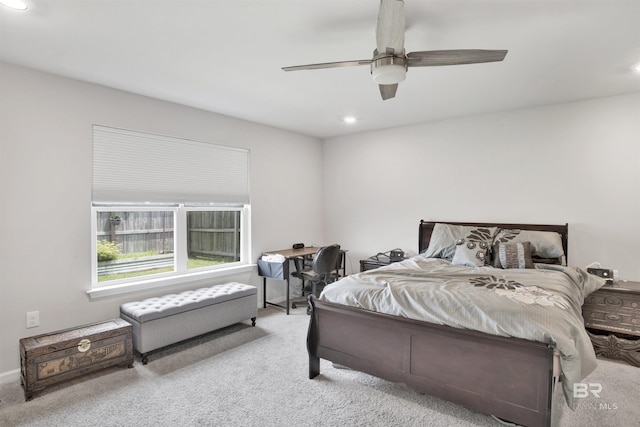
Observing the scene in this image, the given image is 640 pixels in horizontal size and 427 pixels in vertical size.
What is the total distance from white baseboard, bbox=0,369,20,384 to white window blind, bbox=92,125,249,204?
147 cm

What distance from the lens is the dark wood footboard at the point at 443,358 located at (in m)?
1.81

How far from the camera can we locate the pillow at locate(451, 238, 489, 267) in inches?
132

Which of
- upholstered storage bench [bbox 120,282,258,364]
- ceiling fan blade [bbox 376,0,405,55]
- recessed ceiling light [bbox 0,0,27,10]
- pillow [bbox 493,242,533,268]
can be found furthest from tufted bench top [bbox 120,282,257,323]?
ceiling fan blade [bbox 376,0,405,55]

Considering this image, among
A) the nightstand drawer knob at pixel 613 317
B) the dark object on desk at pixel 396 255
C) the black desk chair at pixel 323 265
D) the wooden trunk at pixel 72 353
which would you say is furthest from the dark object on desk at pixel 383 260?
the wooden trunk at pixel 72 353

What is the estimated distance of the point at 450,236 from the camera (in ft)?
12.8

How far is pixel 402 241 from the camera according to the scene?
478 centimetres

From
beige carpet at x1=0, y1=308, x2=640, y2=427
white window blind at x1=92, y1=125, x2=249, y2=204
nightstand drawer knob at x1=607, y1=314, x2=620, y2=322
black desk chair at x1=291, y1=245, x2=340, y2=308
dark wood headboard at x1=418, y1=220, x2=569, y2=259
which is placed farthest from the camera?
black desk chair at x1=291, y1=245, x2=340, y2=308

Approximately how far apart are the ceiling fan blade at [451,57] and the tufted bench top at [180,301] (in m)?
2.78

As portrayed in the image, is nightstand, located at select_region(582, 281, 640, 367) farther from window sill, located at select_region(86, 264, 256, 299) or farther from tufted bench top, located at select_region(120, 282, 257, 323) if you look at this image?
window sill, located at select_region(86, 264, 256, 299)

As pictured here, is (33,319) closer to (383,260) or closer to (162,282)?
(162,282)

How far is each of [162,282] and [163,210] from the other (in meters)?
0.77

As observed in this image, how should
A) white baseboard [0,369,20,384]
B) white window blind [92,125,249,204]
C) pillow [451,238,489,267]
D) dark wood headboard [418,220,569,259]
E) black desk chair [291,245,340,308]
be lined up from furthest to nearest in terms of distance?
black desk chair [291,245,340,308] < dark wood headboard [418,220,569,259] < pillow [451,238,489,267] < white window blind [92,125,249,204] < white baseboard [0,369,20,384]

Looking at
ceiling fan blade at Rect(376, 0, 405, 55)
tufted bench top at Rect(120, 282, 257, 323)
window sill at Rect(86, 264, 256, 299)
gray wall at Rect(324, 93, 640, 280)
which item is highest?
ceiling fan blade at Rect(376, 0, 405, 55)

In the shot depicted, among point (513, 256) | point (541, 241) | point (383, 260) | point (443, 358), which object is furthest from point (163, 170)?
point (541, 241)
